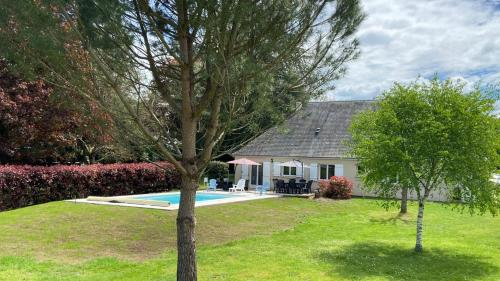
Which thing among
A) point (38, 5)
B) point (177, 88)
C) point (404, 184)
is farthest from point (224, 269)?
point (38, 5)

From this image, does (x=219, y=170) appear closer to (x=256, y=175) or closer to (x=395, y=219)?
(x=256, y=175)

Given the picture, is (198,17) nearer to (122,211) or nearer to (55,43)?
(55,43)

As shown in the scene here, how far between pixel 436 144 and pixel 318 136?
1978cm

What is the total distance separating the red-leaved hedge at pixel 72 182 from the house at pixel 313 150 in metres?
6.97

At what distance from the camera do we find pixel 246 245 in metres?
13.1

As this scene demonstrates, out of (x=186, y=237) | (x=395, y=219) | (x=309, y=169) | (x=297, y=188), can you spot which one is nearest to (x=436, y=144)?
(x=395, y=219)

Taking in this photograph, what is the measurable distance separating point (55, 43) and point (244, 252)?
822 centimetres

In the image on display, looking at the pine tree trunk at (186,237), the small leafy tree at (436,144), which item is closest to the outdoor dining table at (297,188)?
the small leafy tree at (436,144)

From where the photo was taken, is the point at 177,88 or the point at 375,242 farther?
the point at 375,242

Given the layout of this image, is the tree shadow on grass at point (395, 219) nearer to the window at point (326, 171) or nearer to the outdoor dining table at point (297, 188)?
the outdoor dining table at point (297, 188)

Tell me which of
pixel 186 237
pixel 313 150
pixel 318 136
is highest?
pixel 318 136

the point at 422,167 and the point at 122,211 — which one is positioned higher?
the point at 422,167

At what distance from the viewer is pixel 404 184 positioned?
12.9 meters

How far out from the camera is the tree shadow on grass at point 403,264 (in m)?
10.4
